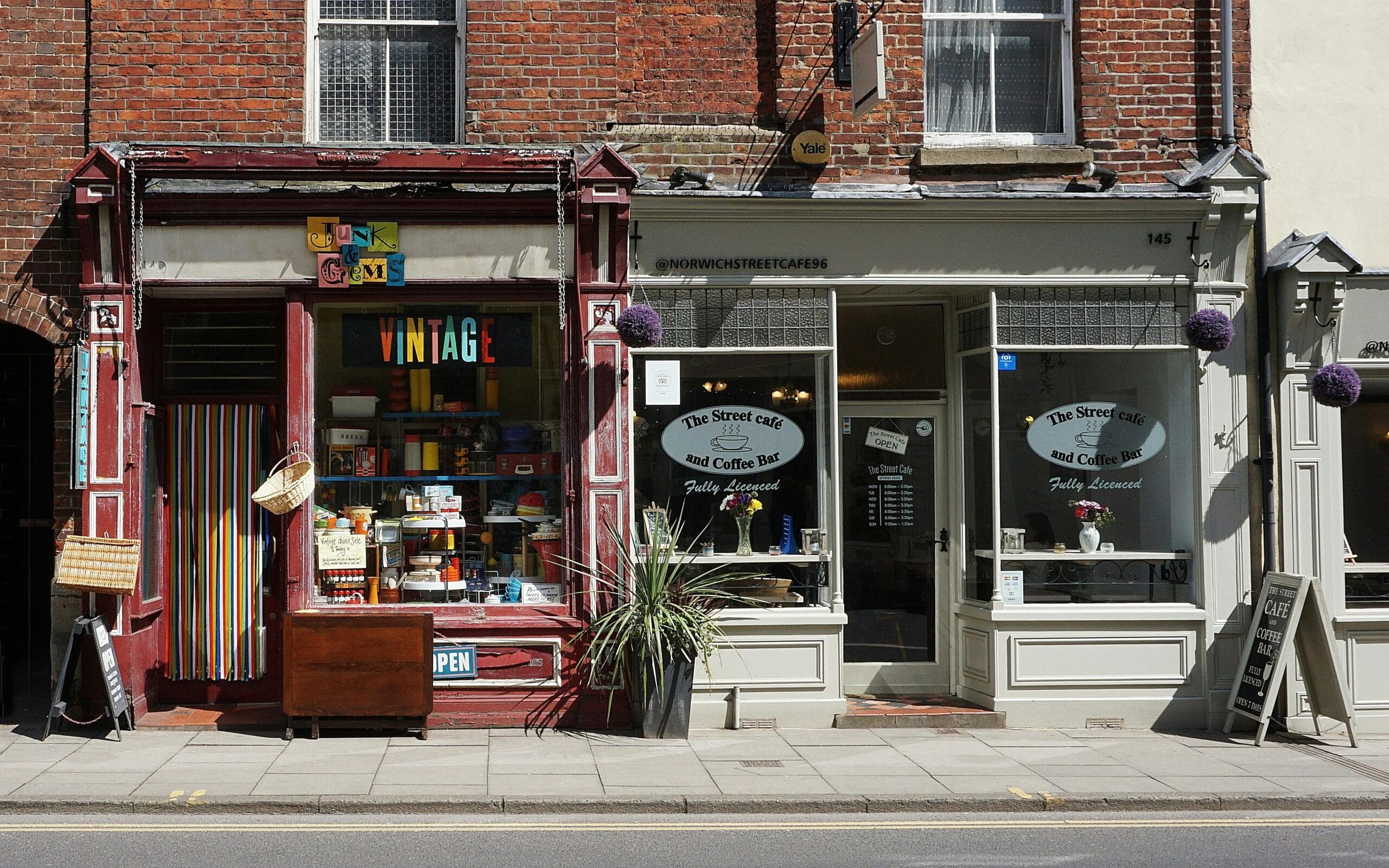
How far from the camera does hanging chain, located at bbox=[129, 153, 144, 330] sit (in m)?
9.01

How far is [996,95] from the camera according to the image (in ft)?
33.5

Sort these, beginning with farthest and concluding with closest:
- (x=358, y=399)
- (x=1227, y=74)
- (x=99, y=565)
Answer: (x=1227, y=74) < (x=358, y=399) < (x=99, y=565)

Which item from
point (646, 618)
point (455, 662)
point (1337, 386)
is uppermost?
point (1337, 386)

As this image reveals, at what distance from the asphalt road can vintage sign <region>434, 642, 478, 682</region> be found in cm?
225

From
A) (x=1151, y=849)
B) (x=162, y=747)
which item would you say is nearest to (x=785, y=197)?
(x=1151, y=849)

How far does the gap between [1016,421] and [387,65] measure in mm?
5935

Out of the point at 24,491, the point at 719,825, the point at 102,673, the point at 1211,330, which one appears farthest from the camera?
the point at 24,491

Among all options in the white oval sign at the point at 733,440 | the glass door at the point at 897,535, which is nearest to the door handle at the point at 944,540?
the glass door at the point at 897,535

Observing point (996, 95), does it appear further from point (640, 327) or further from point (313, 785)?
point (313, 785)

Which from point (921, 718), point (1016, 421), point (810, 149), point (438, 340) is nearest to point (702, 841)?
point (921, 718)

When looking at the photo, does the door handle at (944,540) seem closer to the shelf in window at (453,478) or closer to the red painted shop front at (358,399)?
the red painted shop front at (358,399)

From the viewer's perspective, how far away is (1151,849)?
21.4ft

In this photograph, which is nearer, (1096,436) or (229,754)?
(229,754)

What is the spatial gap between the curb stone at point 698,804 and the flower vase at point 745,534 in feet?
8.87
